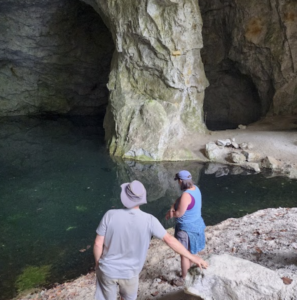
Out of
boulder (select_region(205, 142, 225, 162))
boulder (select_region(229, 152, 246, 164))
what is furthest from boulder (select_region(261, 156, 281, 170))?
boulder (select_region(205, 142, 225, 162))

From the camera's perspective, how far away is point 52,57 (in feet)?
63.6

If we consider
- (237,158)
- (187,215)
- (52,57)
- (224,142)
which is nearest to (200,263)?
(187,215)

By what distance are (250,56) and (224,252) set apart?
13.1 metres

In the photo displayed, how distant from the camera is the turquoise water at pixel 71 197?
610 cm

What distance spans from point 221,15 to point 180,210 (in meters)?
14.8

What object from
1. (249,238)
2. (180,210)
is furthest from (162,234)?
(249,238)

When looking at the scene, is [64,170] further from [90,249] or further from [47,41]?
[47,41]

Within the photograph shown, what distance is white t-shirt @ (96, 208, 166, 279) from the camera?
2834 millimetres

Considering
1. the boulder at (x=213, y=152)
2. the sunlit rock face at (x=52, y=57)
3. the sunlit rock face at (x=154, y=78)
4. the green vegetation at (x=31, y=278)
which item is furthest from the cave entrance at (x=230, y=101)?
the green vegetation at (x=31, y=278)

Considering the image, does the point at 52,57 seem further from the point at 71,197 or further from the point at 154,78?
the point at 71,197

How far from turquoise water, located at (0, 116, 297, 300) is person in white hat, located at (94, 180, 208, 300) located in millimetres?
2957

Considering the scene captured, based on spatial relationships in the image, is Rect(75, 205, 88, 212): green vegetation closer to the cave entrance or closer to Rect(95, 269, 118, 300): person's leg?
Rect(95, 269, 118, 300): person's leg

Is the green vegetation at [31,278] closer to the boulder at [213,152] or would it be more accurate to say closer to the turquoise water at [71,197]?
the turquoise water at [71,197]

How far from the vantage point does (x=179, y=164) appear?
39.0ft
